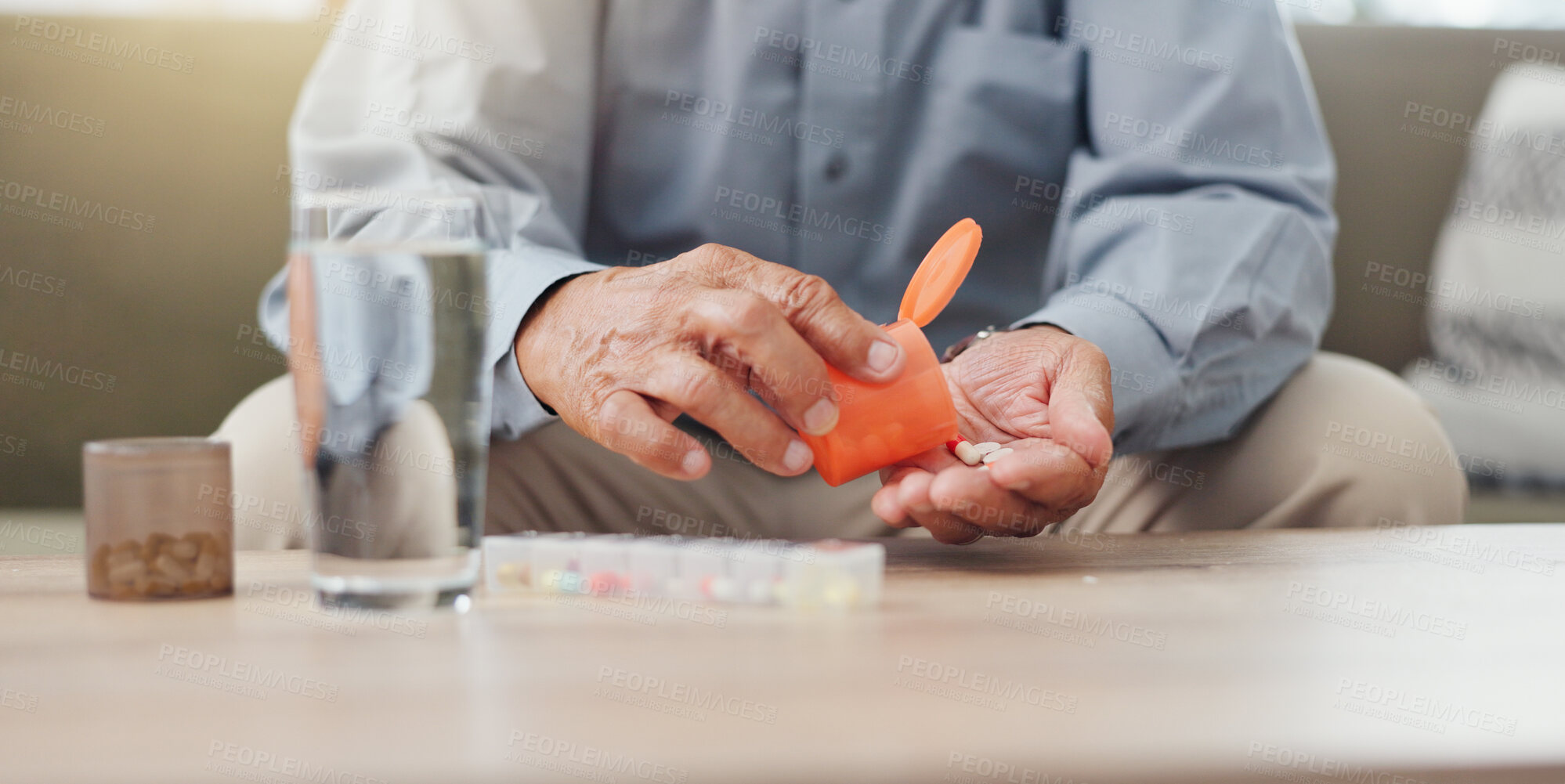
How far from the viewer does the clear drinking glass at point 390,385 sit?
0.42 meters

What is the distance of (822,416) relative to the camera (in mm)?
584

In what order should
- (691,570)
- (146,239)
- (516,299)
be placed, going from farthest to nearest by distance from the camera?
1. (146,239)
2. (516,299)
3. (691,570)

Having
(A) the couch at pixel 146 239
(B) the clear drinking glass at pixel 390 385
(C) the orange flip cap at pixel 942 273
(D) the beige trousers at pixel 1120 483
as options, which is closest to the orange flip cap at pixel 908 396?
(C) the orange flip cap at pixel 942 273

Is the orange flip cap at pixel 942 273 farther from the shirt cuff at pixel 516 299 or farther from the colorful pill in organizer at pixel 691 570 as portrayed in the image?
the shirt cuff at pixel 516 299

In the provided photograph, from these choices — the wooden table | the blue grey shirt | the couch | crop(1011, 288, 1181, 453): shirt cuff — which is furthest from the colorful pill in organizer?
the couch

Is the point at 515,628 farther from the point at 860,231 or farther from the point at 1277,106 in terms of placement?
the point at 1277,106

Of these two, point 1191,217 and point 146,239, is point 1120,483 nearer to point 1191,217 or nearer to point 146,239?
point 1191,217

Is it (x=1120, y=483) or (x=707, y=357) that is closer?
(x=707, y=357)

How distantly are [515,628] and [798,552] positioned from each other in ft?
0.38

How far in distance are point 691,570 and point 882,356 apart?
0.16 meters

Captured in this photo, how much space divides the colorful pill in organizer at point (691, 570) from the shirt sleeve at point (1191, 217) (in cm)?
44

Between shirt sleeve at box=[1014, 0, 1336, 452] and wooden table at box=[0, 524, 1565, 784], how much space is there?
→ 1.30 ft

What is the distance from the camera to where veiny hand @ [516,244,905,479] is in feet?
1.90

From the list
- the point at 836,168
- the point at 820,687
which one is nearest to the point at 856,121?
the point at 836,168
